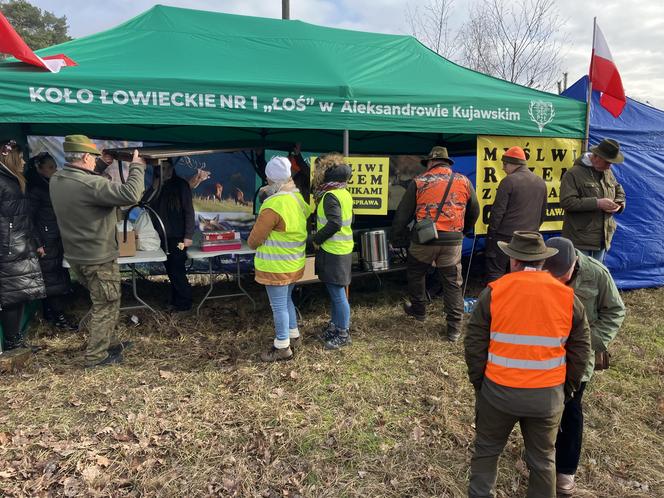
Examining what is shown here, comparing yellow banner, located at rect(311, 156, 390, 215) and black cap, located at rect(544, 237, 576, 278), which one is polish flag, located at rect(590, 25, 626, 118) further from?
black cap, located at rect(544, 237, 576, 278)

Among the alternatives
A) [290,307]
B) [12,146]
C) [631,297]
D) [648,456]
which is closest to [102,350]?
[290,307]

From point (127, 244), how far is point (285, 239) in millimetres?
1892

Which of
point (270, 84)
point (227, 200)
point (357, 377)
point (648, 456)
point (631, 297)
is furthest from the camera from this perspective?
point (227, 200)

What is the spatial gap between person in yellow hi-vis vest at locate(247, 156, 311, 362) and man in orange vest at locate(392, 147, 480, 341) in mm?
1247

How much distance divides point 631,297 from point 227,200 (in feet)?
19.8

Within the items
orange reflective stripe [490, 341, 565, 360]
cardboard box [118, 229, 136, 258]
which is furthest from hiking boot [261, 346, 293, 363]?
orange reflective stripe [490, 341, 565, 360]

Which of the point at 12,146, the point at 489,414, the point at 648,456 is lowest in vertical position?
the point at 648,456

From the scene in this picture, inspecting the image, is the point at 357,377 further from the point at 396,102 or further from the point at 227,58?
the point at 227,58

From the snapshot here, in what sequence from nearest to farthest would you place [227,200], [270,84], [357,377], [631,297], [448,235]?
[357,377] → [270,84] → [448,235] → [631,297] → [227,200]

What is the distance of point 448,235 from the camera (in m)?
4.48

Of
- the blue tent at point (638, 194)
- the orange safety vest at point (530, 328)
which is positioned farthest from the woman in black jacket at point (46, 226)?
the blue tent at point (638, 194)

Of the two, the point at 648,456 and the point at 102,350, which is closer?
the point at 648,456

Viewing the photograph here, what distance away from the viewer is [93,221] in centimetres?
365

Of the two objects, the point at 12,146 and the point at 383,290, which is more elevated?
the point at 12,146
